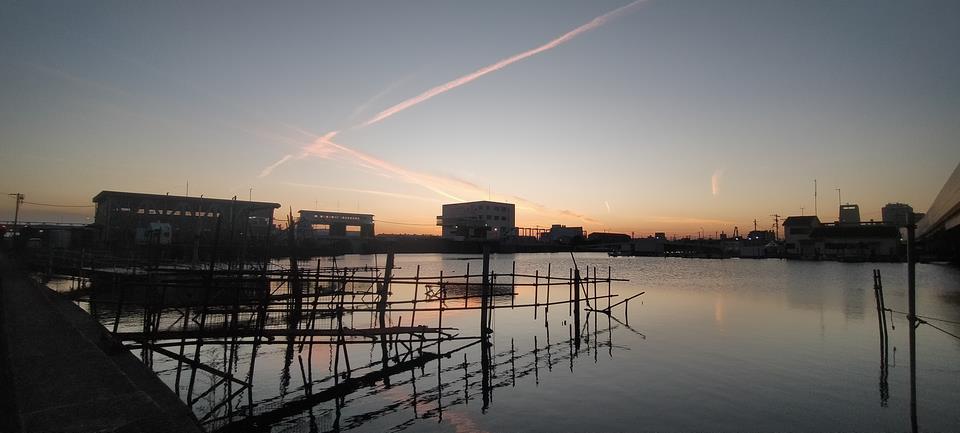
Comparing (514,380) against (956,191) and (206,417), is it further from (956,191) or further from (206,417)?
(956,191)

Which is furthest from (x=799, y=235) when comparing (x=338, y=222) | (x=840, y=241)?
(x=338, y=222)

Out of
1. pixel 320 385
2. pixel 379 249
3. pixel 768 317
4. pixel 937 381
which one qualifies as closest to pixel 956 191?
pixel 937 381

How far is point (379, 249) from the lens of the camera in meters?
115

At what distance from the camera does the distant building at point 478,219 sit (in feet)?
418

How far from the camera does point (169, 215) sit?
7556cm

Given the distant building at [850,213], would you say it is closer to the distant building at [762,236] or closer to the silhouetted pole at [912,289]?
the distant building at [762,236]

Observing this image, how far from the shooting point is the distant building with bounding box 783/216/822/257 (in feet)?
335

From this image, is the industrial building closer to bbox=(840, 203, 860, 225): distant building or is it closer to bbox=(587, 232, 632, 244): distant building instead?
bbox=(840, 203, 860, 225): distant building

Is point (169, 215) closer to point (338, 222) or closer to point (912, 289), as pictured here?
point (338, 222)

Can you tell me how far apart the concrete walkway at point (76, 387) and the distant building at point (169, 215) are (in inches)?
2309

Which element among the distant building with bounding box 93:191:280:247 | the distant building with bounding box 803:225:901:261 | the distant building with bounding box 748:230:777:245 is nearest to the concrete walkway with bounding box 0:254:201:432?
the distant building with bounding box 93:191:280:247

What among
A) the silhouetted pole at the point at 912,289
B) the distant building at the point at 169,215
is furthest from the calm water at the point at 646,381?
the distant building at the point at 169,215

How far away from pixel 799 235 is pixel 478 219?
3006 inches

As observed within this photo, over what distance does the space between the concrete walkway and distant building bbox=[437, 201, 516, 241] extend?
112m
